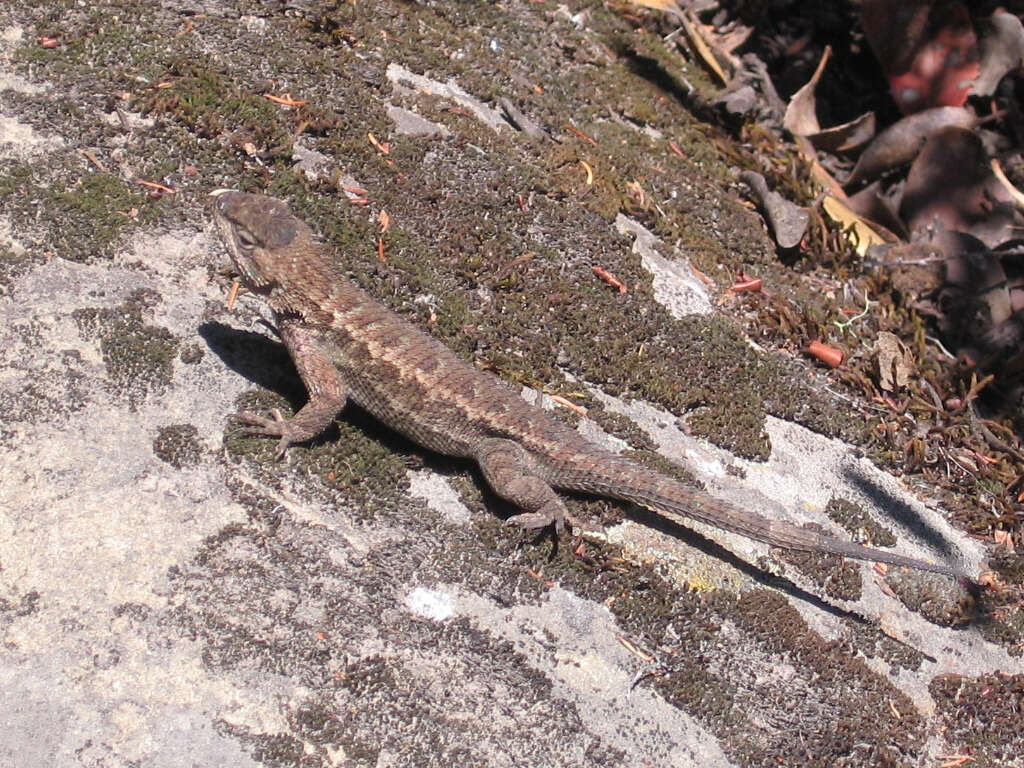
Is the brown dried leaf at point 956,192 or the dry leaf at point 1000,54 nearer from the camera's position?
the brown dried leaf at point 956,192

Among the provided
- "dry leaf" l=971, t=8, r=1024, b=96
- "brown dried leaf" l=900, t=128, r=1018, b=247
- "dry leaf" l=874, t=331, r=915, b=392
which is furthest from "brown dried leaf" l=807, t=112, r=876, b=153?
"dry leaf" l=874, t=331, r=915, b=392

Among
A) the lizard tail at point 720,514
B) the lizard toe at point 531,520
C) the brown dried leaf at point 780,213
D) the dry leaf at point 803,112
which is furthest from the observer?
the dry leaf at point 803,112

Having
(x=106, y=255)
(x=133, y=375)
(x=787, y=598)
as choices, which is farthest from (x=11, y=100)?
(x=787, y=598)

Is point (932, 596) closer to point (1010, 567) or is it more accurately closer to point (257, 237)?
point (1010, 567)

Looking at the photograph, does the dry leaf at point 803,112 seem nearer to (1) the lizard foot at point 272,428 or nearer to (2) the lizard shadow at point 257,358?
(2) the lizard shadow at point 257,358

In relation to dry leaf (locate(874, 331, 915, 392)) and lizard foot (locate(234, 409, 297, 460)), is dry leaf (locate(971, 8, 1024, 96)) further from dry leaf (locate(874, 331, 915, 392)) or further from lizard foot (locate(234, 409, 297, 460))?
lizard foot (locate(234, 409, 297, 460))

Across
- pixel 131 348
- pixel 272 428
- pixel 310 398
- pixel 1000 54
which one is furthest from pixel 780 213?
pixel 131 348

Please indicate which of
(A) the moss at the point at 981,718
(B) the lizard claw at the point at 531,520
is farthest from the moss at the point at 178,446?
(A) the moss at the point at 981,718
